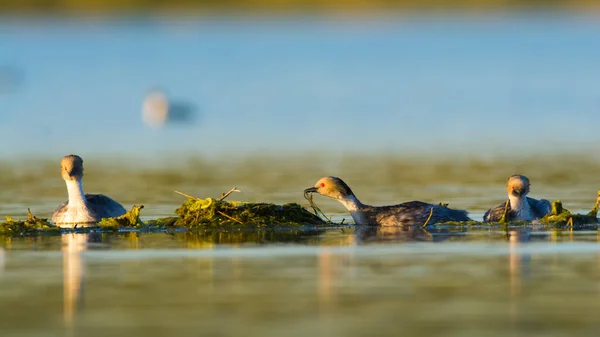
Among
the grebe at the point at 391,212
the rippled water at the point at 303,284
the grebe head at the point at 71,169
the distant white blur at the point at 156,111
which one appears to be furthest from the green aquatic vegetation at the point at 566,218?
the distant white blur at the point at 156,111

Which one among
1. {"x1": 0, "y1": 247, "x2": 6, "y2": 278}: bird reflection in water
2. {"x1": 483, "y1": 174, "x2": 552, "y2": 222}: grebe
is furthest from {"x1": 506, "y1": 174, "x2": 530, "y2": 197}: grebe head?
{"x1": 0, "y1": 247, "x2": 6, "y2": 278}: bird reflection in water

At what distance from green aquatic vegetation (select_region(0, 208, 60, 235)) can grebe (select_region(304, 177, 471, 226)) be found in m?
2.77

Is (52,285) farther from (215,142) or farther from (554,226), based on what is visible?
(215,142)

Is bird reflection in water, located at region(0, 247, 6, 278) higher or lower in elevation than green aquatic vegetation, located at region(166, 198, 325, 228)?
lower

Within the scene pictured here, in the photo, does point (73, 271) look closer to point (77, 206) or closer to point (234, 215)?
point (234, 215)

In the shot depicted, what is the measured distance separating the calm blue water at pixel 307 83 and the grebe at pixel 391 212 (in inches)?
456

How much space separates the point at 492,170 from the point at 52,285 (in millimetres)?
12930

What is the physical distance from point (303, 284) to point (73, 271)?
77.7 inches

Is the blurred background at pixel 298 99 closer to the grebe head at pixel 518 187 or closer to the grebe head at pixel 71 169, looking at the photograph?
the grebe head at pixel 71 169

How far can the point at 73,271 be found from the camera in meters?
12.4

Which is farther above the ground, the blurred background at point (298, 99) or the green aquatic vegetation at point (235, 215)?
the blurred background at point (298, 99)

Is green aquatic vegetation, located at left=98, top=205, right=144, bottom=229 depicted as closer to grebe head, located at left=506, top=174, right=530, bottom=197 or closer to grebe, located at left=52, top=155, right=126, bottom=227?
grebe, located at left=52, top=155, right=126, bottom=227

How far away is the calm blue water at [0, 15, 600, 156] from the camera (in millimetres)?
32000

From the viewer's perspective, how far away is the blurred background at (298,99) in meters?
22.9
